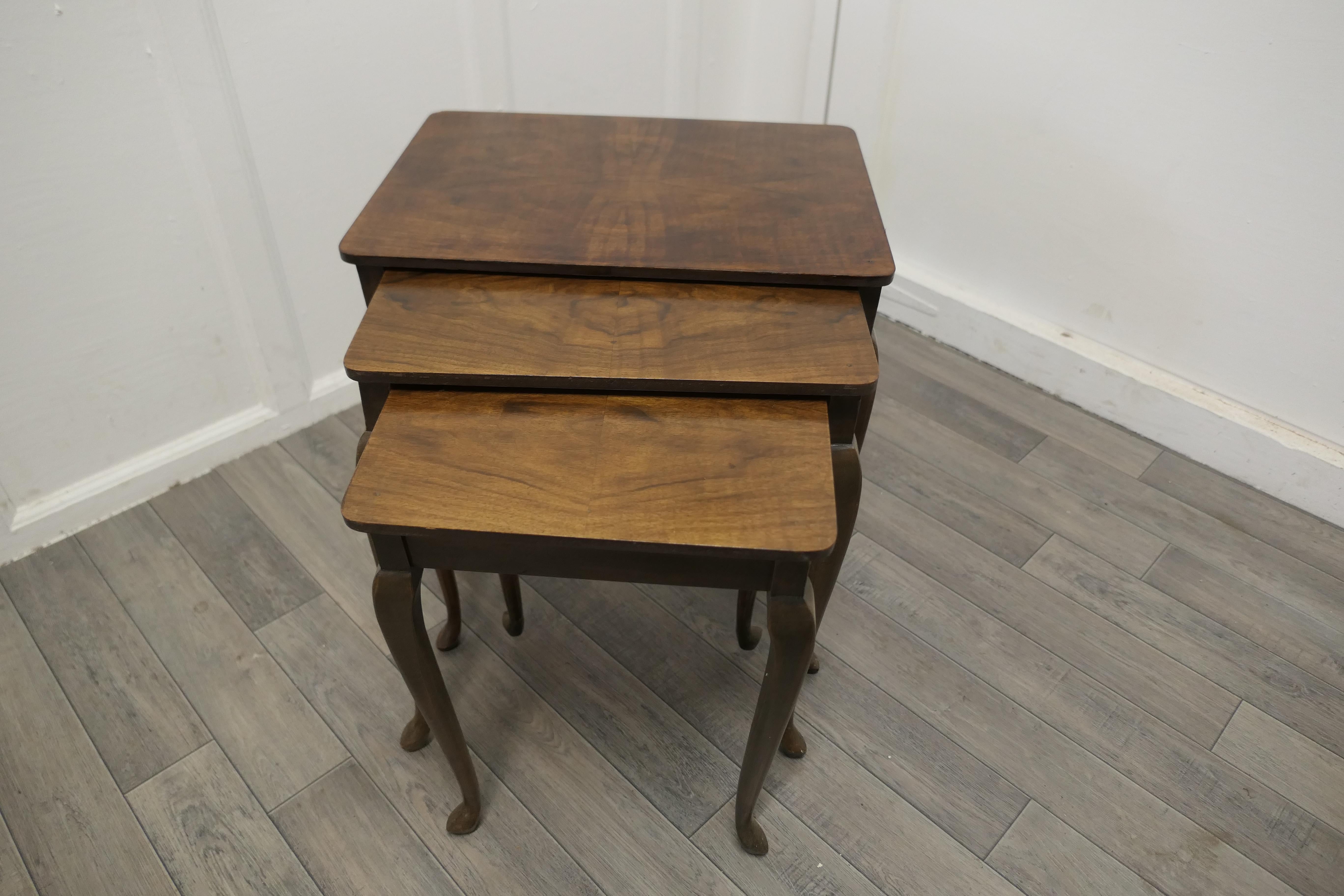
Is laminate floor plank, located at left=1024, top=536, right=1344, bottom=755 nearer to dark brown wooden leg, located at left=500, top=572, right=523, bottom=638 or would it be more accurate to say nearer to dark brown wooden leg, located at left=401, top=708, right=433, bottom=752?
dark brown wooden leg, located at left=500, top=572, right=523, bottom=638

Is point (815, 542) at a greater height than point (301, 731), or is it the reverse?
point (815, 542)

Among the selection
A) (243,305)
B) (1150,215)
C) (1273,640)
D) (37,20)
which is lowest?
(1273,640)

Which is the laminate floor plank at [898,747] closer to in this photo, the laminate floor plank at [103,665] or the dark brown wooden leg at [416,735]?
the dark brown wooden leg at [416,735]

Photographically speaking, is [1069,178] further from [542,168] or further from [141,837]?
[141,837]

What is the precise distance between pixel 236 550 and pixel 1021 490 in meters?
1.53

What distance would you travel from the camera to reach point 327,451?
1809 millimetres

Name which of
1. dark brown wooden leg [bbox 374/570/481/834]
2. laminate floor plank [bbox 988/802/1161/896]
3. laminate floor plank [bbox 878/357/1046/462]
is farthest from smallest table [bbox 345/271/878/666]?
laminate floor plank [bbox 878/357/1046/462]

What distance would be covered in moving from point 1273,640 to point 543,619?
49.8 inches

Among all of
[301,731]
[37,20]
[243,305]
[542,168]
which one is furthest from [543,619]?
[37,20]

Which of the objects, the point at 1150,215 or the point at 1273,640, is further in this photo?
the point at 1150,215

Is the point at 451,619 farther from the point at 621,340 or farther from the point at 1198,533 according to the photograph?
the point at 1198,533

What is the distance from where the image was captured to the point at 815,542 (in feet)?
2.68

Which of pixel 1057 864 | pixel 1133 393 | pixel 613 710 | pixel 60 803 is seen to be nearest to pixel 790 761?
pixel 613 710

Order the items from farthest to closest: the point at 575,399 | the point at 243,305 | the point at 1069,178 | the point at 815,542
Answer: the point at 1069,178
the point at 243,305
the point at 575,399
the point at 815,542
